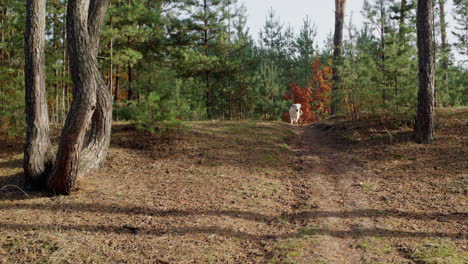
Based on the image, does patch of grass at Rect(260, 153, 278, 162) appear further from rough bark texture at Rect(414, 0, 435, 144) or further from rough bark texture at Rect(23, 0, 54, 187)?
rough bark texture at Rect(23, 0, 54, 187)

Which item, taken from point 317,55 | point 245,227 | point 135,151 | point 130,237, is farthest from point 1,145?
point 317,55

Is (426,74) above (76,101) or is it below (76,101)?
above

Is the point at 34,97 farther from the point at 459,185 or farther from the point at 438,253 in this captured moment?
the point at 459,185

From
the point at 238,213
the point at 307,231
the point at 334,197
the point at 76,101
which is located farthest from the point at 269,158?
the point at 76,101

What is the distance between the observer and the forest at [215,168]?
4.05 m

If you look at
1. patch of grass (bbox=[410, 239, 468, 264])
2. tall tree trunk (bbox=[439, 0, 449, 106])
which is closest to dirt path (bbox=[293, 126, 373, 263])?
patch of grass (bbox=[410, 239, 468, 264])

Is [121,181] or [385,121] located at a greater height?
[385,121]

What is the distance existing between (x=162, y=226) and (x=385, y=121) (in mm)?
8155

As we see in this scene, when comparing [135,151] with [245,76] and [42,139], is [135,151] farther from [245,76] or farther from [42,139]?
[245,76]

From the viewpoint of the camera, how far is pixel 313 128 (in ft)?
42.7

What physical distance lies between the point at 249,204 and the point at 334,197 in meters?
1.60

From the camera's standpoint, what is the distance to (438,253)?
374 centimetres

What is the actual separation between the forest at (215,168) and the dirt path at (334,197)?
0.09 feet

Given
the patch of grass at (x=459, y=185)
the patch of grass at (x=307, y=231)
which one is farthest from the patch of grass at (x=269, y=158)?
the patch of grass at (x=459, y=185)
